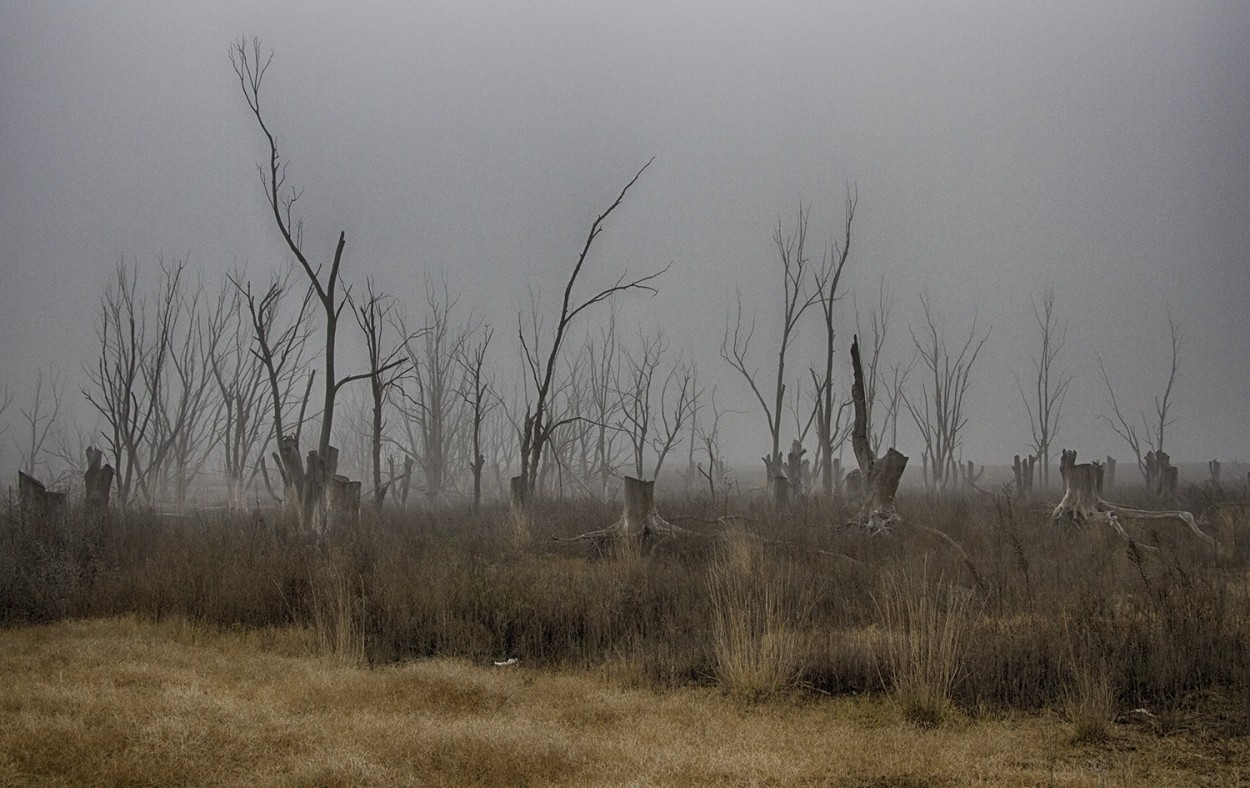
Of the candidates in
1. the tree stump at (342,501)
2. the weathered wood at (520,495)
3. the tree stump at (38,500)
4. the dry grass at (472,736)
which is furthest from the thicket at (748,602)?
the weathered wood at (520,495)

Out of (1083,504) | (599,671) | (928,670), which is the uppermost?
(1083,504)

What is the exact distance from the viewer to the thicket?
4695 millimetres

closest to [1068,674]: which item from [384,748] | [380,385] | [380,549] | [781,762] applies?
[781,762]

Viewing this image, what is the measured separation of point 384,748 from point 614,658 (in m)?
2.15

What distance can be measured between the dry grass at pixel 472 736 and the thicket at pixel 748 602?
326mm

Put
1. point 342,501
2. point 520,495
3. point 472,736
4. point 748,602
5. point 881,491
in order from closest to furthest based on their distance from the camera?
1. point 472,736
2. point 748,602
3. point 881,491
4. point 342,501
5. point 520,495

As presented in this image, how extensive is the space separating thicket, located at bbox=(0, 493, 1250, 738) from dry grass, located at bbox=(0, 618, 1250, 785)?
0.33m

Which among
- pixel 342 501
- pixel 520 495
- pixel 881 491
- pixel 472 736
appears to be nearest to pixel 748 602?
pixel 472 736

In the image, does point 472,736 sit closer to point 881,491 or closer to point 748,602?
point 748,602

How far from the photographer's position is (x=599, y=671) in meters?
5.59

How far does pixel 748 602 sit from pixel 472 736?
7.50 ft

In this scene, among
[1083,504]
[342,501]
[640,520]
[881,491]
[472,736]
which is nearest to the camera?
[472,736]

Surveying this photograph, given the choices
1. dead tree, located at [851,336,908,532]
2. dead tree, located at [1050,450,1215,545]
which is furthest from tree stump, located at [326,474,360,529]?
dead tree, located at [1050,450,1215,545]

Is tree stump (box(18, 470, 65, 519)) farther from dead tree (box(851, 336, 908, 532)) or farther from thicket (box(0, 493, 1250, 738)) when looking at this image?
dead tree (box(851, 336, 908, 532))
